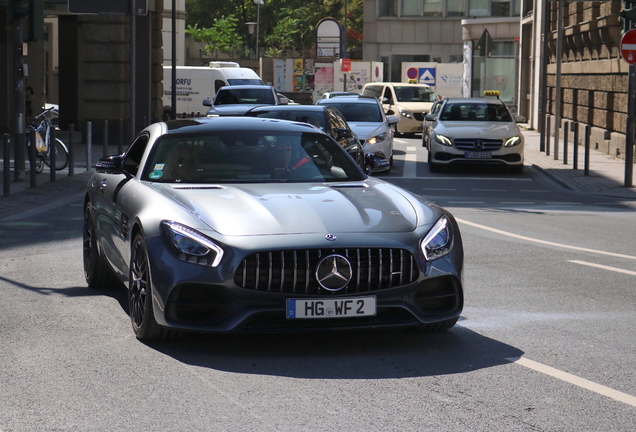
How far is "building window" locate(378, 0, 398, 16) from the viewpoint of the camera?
221 feet

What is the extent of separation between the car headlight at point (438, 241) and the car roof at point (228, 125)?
1675 mm

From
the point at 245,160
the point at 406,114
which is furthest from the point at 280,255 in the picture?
the point at 406,114

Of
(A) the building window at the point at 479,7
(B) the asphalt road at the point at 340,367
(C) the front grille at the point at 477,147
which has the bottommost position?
(B) the asphalt road at the point at 340,367

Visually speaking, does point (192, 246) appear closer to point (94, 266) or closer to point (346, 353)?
point (346, 353)

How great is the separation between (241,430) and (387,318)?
62.5 inches

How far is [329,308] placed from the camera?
18.4 ft

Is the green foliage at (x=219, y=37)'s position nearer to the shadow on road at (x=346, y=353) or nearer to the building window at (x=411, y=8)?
the building window at (x=411, y=8)

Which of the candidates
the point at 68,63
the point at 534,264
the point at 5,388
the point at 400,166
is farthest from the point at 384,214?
the point at 68,63

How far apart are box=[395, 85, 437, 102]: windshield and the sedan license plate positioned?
101ft

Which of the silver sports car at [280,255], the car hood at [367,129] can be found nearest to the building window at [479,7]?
the car hood at [367,129]

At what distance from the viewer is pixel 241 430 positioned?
4.43 m

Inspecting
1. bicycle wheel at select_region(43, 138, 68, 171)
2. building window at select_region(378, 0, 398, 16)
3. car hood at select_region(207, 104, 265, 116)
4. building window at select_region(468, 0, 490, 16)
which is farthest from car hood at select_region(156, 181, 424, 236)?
building window at select_region(378, 0, 398, 16)

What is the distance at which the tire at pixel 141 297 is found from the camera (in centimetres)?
591

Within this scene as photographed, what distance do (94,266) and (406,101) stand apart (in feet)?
94.0
